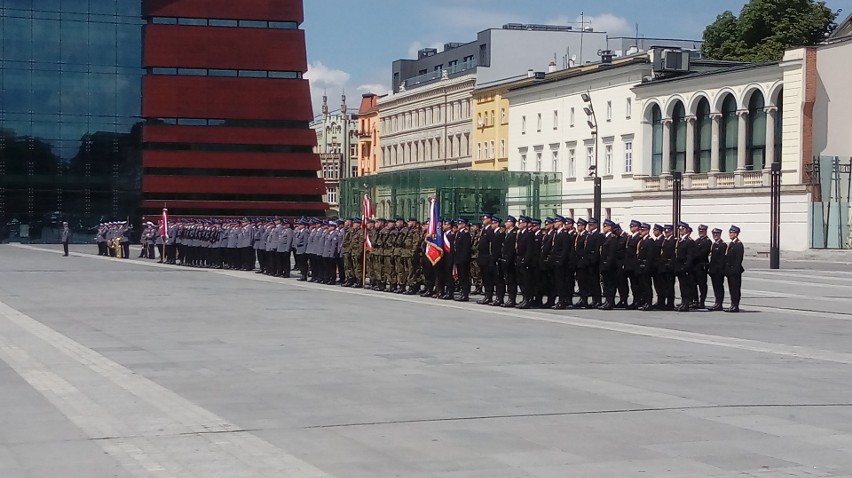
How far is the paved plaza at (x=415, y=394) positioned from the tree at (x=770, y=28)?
54.8 m

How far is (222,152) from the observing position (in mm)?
88125

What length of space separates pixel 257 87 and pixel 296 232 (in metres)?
52.3

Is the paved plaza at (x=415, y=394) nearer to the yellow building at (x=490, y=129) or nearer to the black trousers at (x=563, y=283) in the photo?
the black trousers at (x=563, y=283)

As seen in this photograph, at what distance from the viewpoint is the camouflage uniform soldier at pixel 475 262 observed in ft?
93.3

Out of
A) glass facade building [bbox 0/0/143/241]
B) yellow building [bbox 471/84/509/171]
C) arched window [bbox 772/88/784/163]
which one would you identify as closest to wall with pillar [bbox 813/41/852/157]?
arched window [bbox 772/88/784/163]

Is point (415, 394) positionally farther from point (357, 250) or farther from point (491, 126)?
point (491, 126)

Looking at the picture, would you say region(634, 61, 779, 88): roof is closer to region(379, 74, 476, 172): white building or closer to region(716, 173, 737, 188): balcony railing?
region(716, 173, 737, 188): balcony railing

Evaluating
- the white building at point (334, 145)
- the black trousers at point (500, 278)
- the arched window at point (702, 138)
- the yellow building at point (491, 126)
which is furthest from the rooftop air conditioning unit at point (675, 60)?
the white building at point (334, 145)

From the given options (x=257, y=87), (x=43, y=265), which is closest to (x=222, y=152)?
(x=257, y=87)

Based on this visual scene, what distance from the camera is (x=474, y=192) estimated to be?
144ft

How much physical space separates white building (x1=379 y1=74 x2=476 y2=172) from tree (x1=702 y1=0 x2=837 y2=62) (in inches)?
794

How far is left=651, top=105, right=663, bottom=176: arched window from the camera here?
67938 mm

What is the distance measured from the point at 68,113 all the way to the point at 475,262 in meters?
64.8

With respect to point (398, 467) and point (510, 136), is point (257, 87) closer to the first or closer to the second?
point (510, 136)
